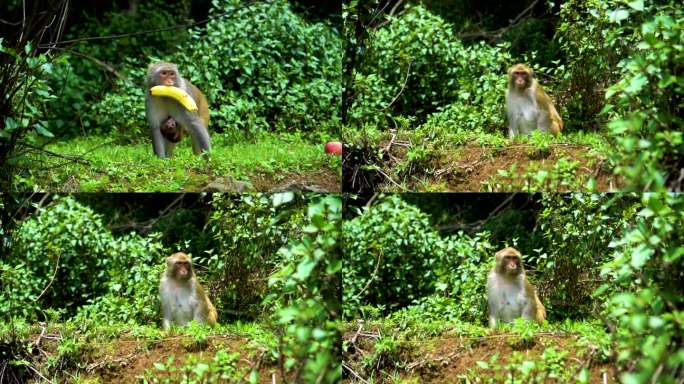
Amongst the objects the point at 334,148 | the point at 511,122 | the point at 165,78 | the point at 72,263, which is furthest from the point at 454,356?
the point at 165,78

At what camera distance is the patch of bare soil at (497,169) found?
8.80 meters

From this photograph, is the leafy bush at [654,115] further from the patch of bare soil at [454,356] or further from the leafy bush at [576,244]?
the patch of bare soil at [454,356]

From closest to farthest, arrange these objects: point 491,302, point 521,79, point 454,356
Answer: point 454,356 → point 491,302 → point 521,79

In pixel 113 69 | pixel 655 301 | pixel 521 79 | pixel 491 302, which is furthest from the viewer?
pixel 113 69

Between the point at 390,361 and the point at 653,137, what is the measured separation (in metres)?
2.96

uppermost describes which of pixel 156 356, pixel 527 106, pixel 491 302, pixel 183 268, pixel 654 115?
pixel 654 115

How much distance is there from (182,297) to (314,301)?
6.52 feet

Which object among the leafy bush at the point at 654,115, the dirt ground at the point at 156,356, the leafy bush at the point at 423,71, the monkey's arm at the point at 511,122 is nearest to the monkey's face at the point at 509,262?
the monkey's arm at the point at 511,122

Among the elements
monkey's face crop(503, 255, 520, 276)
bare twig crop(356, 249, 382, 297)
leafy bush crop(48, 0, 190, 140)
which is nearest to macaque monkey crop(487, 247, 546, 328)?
monkey's face crop(503, 255, 520, 276)

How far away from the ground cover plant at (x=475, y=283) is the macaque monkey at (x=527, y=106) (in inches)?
30.8

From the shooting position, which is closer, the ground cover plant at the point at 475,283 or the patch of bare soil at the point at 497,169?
the ground cover plant at the point at 475,283

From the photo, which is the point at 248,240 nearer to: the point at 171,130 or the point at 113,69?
the point at 171,130

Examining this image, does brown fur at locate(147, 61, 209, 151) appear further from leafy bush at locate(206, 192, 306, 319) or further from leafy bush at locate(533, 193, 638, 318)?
leafy bush at locate(533, 193, 638, 318)

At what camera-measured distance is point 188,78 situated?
11.8 metres
